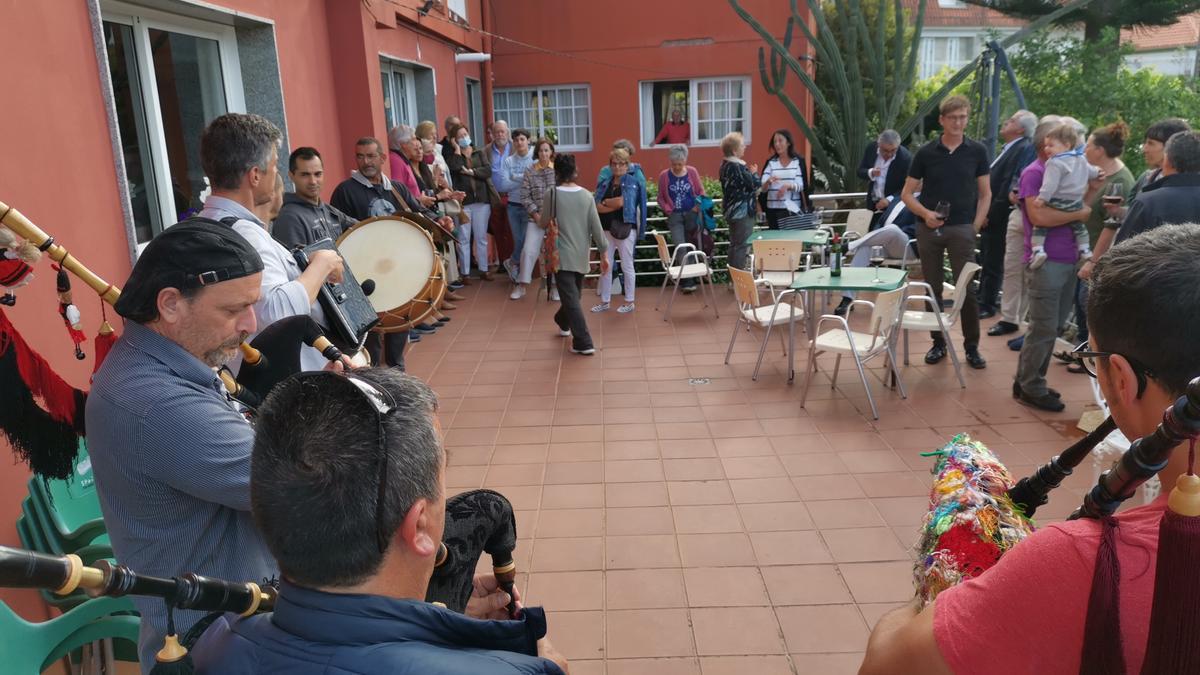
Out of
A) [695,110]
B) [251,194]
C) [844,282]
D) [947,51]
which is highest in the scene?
[947,51]

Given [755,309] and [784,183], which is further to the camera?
[784,183]

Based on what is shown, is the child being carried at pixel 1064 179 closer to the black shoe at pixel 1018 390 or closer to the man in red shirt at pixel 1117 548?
the black shoe at pixel 1018 390

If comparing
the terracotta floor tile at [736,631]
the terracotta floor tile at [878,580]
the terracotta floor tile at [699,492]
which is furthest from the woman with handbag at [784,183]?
the terracotta floor tile at [736,631]

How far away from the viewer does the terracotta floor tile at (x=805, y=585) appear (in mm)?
3357

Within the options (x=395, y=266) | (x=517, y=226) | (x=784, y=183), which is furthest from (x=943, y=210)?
(x=517, y=226)

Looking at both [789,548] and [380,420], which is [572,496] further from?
[380,420]

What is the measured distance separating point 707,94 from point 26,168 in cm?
1314

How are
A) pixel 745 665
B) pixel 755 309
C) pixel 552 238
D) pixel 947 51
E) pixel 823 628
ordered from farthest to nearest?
pixel 947 51
pixel 552 238
pixel 755 309
pixel 823 628
pixel 745 665

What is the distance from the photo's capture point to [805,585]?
3.46 m

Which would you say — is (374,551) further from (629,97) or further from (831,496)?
(629,97)

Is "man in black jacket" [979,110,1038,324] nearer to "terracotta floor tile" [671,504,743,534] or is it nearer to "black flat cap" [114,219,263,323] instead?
"terracotta floor tile" [671,504,743,534]

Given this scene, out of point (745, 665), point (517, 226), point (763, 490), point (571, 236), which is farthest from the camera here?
point (517, 226)

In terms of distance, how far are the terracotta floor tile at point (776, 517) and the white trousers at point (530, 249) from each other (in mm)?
5457

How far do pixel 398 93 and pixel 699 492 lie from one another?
7.83 m
